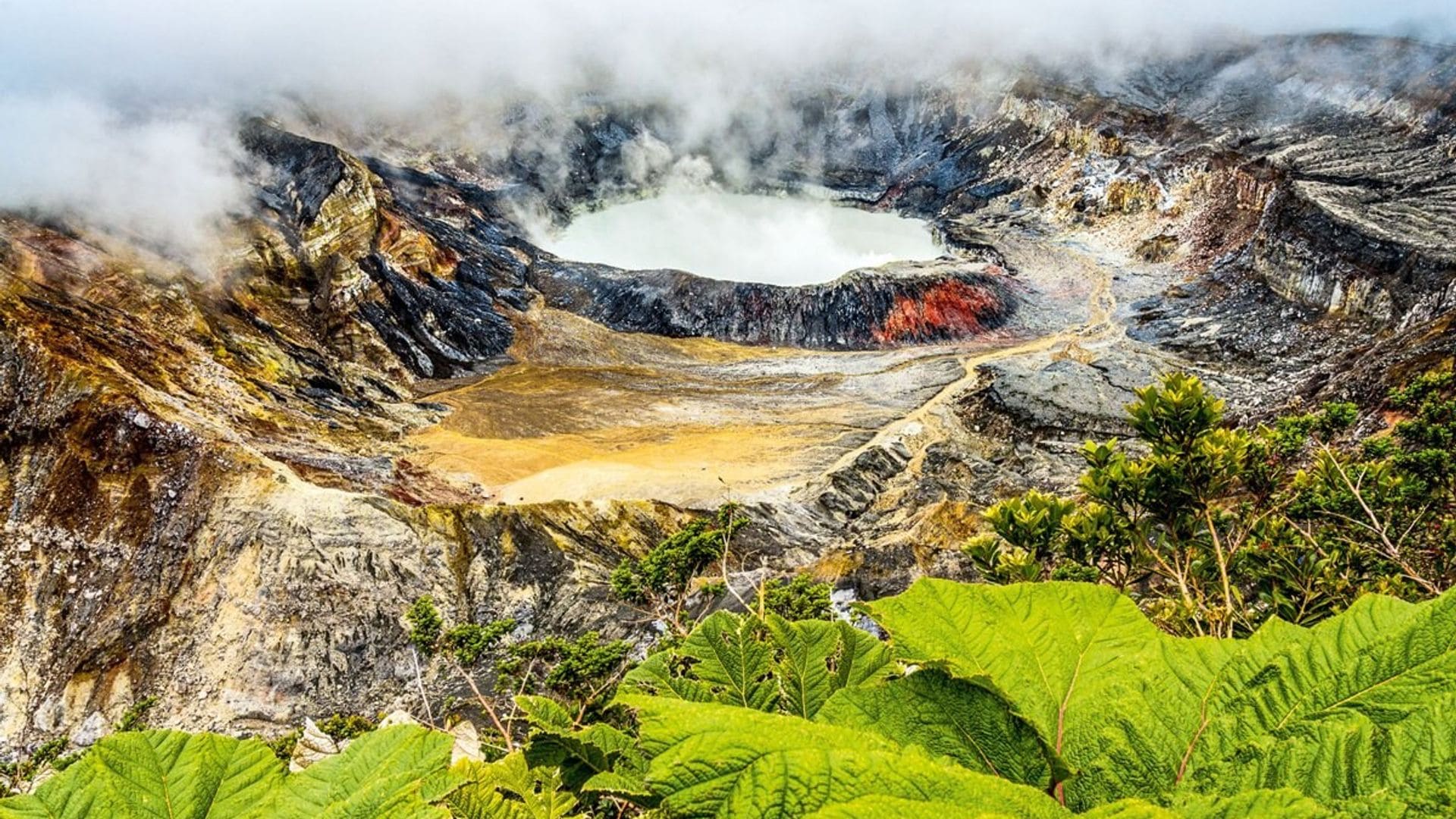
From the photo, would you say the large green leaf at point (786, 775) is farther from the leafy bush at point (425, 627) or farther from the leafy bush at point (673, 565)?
the leafy bush at point (425, 627)


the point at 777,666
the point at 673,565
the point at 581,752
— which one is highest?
the point at 777,666

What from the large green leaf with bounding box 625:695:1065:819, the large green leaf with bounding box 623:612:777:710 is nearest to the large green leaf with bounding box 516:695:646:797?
the large green leaf with bounding box 623:612:777:710

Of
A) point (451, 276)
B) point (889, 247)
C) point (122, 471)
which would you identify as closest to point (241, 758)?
point (122, 471)

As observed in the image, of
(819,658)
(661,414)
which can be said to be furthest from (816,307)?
(819,658)

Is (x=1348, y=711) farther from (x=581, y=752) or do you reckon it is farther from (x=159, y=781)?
(x=159, y=781)

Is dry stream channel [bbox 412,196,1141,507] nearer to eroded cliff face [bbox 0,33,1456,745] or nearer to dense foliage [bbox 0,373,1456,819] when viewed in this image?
eroded cliff face [bbox 0,33,1456,745]

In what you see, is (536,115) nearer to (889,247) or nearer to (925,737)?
(889,247)
